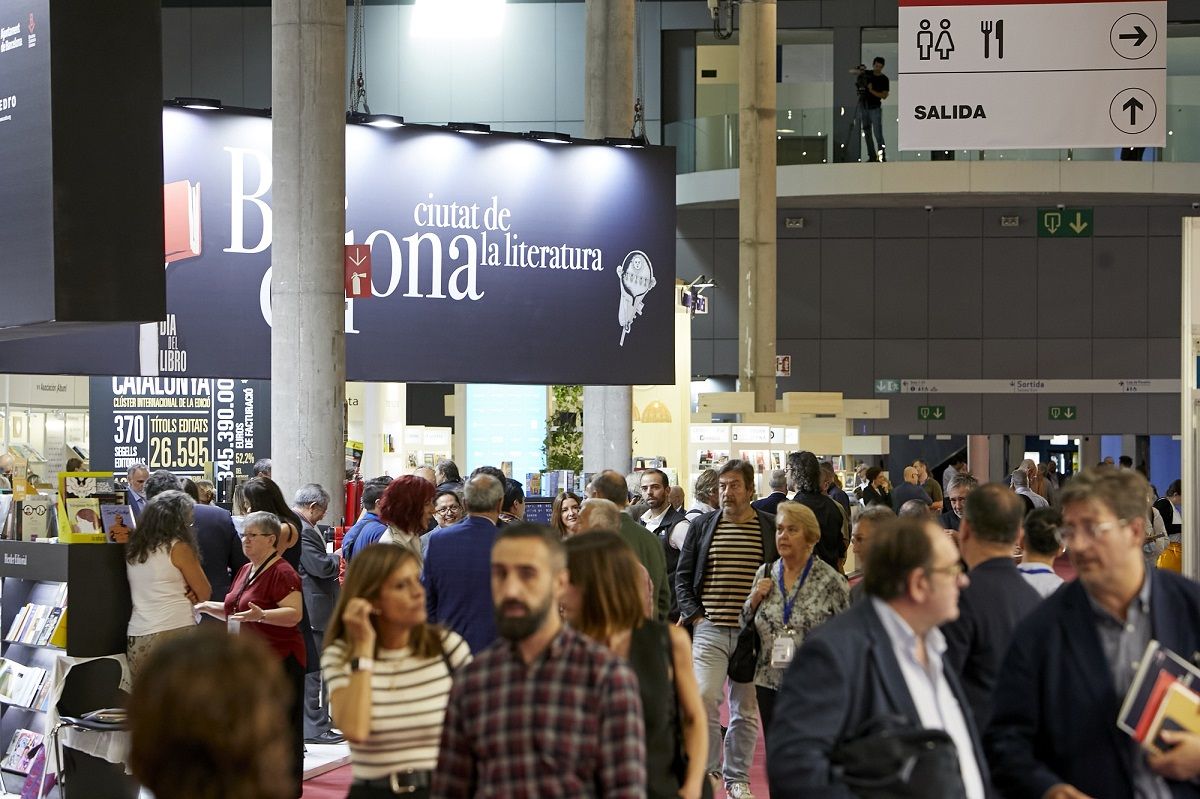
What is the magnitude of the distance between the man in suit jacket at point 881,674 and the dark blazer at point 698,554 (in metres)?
3.91

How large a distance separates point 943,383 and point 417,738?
79.6 feet

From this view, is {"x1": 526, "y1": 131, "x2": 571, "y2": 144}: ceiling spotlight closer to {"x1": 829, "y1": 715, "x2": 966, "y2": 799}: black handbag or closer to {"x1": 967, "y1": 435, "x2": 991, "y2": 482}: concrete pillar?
{"x1": 829, "y1": 715, "x2": 966, "y2": 799}: black handbag

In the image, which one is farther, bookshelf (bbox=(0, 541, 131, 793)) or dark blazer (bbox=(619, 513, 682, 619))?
bookshelf (bbox=(0, 541, 131, 793))

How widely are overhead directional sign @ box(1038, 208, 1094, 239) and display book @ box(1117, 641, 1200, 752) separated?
24.7 meters

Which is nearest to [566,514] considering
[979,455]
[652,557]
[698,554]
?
[698,554]

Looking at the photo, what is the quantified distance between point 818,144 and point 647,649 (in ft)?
71.7

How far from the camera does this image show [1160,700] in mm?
3121

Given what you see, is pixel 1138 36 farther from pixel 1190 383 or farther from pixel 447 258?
pixel 447 258

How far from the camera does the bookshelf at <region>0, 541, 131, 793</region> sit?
6457 millimetres

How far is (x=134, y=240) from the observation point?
547 centimetres

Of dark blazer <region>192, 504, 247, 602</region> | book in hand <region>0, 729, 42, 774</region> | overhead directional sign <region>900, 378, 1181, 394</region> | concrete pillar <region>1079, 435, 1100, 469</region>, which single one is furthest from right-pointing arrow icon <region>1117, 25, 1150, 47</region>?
concrete pillar <region>1079, 435, 1100, 469</region>

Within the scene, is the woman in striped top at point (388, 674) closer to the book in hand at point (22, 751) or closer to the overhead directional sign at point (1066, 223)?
the book in hand at point (22, 751)

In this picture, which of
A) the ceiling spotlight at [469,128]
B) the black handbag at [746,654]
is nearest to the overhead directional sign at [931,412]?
the ceiling spotlight at [469,128]

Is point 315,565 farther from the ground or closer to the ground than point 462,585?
closer to the ground
